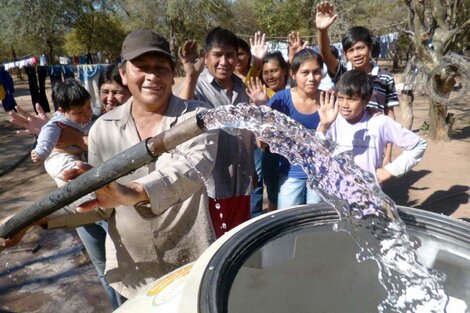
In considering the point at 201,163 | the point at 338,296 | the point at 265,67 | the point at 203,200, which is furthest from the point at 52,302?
the point at 265,67

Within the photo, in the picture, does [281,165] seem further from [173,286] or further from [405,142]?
[173,286]

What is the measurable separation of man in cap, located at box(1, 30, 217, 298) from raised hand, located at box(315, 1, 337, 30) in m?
1.77

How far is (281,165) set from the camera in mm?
2660

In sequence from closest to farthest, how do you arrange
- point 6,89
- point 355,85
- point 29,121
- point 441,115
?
point 29,121 → point 355,85 → point 441,115 → point 6,89

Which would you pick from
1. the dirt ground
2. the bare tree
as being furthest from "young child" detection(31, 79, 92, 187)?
the bare tree

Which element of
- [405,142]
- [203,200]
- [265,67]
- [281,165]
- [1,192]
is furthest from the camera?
[1,192]

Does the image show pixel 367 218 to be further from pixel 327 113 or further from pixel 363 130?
pixel 363 130

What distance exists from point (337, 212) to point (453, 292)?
1.48 ft

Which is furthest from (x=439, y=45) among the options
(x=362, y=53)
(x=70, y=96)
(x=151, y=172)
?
(x=151, y=172)

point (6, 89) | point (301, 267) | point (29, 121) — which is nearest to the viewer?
point (301, 267)

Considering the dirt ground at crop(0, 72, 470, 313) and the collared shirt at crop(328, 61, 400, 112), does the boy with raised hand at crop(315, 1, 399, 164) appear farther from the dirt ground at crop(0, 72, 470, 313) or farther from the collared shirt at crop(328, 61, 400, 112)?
the dirt ground at crop(0, 72, 470, 313)

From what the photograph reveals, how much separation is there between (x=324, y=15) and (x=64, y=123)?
6.77ft

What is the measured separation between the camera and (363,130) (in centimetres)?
244

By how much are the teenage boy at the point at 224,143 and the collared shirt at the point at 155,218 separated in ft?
2.63
